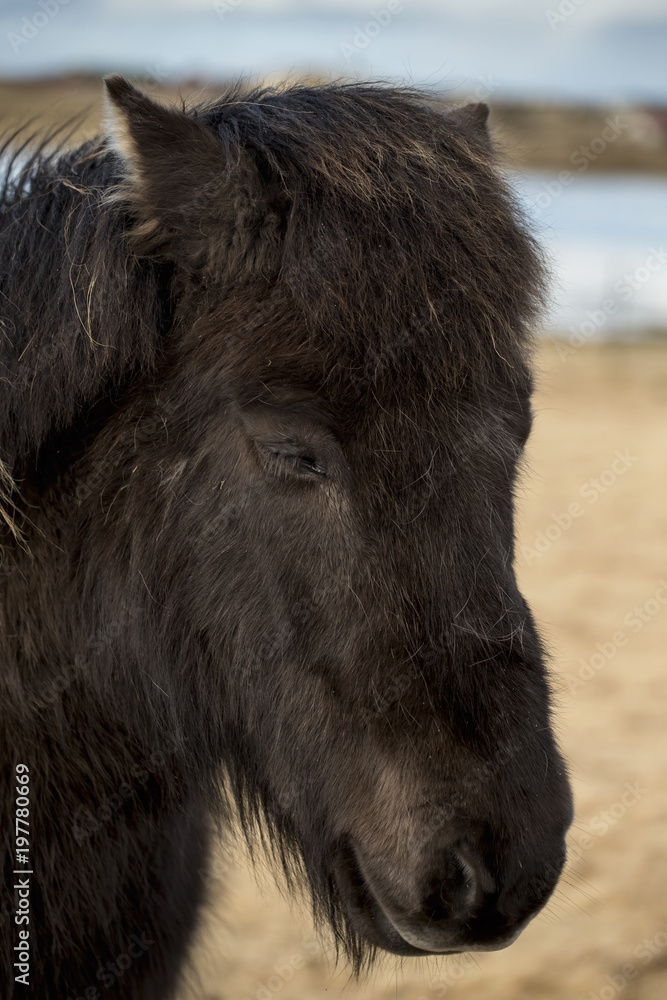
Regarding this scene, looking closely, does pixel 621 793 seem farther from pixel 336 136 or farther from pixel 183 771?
pixel 336 136

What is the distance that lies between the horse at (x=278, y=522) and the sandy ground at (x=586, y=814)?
557 millimetres

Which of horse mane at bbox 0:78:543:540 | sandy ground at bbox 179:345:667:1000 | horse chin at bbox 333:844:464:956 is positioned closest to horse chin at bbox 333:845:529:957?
horse chin at bbox 333:844:464:956

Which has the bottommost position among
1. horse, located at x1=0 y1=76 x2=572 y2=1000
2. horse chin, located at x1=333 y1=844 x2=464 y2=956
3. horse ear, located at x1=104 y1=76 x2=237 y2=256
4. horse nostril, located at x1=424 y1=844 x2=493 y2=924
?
horse chin, located at x1=333 y1=844 x2=464 y2=956

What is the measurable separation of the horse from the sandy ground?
56cm

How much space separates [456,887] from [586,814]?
3223mm

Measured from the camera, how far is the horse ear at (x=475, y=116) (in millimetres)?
2400

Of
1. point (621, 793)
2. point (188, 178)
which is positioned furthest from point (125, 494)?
point (621, 793)

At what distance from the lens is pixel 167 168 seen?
6.02ft

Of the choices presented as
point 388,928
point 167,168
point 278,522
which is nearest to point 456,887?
point 388,928

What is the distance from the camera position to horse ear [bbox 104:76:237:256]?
1791 millimetres

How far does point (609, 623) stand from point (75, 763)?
549 centimetres

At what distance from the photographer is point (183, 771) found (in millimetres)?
2158

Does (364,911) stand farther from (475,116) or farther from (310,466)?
(475,116)

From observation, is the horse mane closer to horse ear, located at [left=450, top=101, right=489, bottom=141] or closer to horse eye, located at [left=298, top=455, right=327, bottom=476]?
horse eye, located at [left=298, top=455, right=327, bottom=476]
